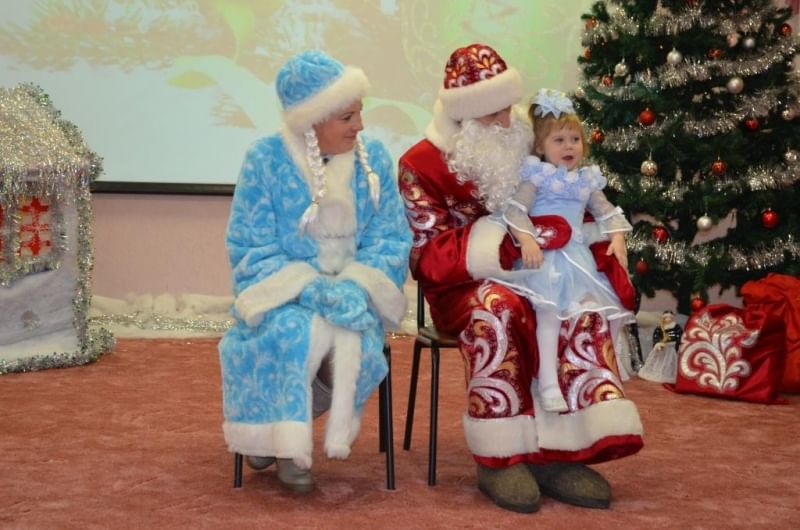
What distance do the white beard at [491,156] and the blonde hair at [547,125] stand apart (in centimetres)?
2

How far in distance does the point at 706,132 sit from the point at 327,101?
2.30 m

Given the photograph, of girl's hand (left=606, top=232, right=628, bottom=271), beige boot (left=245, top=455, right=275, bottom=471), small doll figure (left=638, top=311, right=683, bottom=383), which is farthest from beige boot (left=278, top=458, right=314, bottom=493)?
small doll figure (left=638, top=311, right=683, bottom=383)

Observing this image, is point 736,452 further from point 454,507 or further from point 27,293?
point 27,293

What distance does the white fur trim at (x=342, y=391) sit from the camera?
3045mm

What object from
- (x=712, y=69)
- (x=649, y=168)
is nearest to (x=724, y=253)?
(x=649, y=168)

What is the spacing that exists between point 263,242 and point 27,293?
2095 millimetres

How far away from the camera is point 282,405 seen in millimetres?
3027

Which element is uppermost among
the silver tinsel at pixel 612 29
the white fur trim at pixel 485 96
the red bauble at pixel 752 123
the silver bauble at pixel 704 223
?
the silver tinsel at pixel 612 29

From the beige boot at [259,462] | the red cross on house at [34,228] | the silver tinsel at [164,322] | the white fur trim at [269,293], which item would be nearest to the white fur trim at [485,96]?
the white fur trim at [269,293]

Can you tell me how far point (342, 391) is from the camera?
3.07 meters

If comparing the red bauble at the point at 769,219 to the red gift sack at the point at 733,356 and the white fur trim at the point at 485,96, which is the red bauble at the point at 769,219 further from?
the white fur trim at the point at 485,96

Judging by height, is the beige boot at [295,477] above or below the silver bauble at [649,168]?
below

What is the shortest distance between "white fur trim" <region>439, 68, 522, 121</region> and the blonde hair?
0.26 ft

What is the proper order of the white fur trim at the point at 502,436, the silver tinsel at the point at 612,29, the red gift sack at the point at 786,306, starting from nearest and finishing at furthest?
the white fur trim at the point at 502,436 → the red gift sack at the point at 786,306 → the silver tinsel at the point at 612,29
